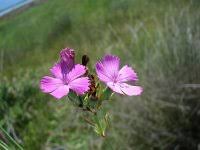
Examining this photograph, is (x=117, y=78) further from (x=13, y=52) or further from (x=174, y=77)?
(x=13, y=52)

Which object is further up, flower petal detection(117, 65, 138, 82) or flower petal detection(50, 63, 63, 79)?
flower petal detection(50, 63, 63, 79)

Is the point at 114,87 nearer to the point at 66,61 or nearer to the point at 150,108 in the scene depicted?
the point at 66,61

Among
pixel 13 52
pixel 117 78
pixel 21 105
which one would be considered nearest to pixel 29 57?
pixel 13 52

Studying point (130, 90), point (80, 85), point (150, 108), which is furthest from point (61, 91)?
point (150, 108)

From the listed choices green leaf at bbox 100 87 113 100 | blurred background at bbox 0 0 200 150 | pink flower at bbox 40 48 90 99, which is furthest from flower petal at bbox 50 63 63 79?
blurred background at bbox 0 0 200 150

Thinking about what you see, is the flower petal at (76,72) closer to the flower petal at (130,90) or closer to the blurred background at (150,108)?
the flower petal at (130,90)

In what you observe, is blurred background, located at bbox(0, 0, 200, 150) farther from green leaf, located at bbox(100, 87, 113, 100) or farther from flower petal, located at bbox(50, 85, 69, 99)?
flower petal, located at bbox(50, 85, 69, 99)
